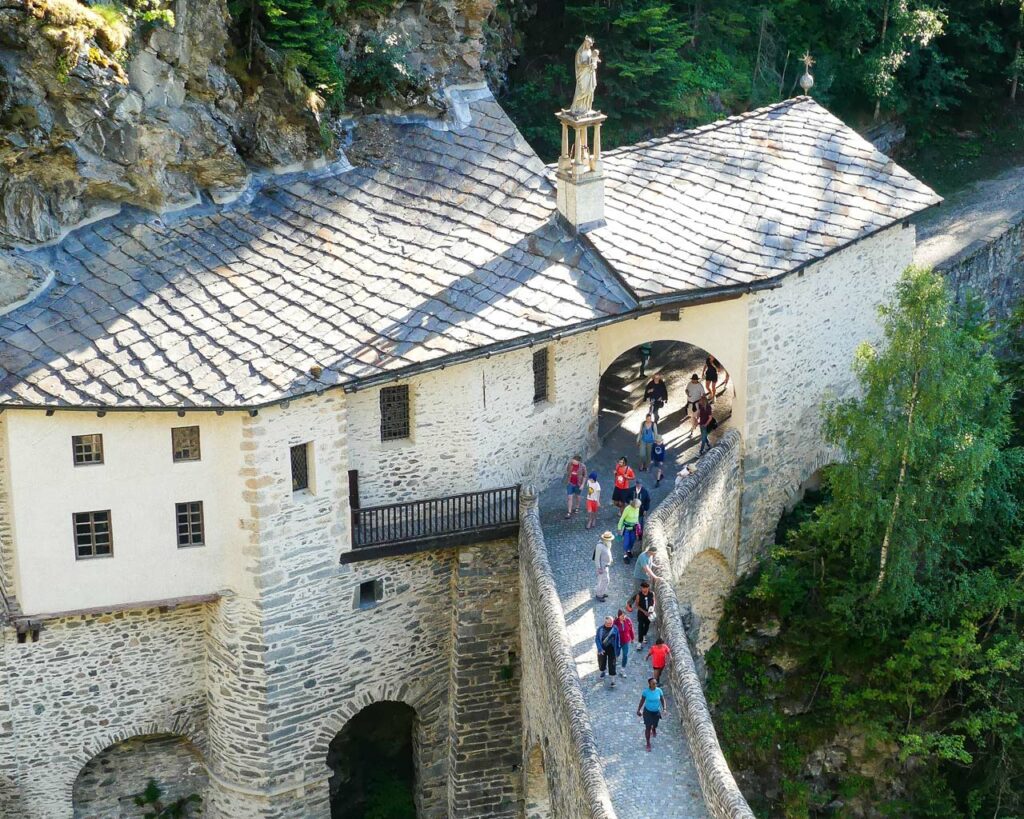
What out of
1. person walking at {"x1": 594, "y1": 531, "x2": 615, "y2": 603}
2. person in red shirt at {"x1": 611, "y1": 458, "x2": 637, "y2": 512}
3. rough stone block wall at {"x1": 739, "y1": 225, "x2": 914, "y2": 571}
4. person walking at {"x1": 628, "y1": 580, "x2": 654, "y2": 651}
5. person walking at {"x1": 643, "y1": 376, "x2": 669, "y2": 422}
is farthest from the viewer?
person walking at {"x1": 643, "y1": 376, "x2": 669, "y2": 422}

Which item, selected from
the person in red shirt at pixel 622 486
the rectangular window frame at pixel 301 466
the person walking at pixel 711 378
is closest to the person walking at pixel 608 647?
the person in red shirt at pixel 622 486

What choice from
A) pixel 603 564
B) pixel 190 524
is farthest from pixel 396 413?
pixel 603 564

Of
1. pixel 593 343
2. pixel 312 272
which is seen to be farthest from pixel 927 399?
pixel 312 272

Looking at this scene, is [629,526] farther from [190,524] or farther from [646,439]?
[190,524]

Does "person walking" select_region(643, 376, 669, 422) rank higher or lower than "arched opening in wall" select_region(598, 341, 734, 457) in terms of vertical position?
higher

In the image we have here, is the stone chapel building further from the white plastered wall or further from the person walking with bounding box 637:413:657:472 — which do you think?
the person walking with bounding box 637:413:657:472

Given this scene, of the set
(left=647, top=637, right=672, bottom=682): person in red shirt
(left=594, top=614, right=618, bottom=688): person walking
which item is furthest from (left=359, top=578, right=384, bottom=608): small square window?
(left=647, top=637, right=672, bottom=682): person in red shirt

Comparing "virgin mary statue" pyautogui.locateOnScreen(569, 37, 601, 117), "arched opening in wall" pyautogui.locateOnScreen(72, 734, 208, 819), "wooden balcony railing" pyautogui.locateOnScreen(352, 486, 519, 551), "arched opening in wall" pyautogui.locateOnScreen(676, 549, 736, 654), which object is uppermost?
"virgin mary statue" pyautogui.locateOnScreen(569, 37, 601, 117)
